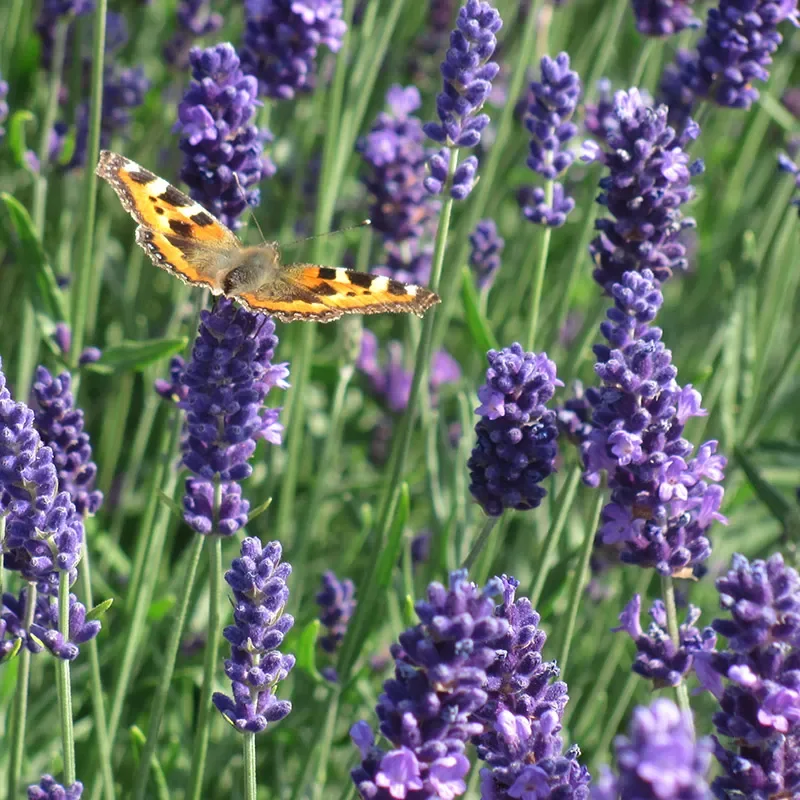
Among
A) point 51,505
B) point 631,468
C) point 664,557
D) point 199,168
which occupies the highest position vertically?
point 199,168

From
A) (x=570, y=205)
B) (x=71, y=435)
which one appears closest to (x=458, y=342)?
(x=570, y=205)

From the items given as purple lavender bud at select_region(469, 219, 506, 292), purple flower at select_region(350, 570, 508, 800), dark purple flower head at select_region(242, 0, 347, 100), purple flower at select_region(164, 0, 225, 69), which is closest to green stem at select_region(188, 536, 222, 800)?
purple flower at select_region(350, 570, 508, 800)

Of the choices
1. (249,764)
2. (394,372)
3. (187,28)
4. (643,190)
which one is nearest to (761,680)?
(249,764)

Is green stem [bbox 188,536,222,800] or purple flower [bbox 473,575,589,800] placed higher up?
purple flower [bbox 473,575,589,800]

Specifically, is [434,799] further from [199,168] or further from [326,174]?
[326,174]

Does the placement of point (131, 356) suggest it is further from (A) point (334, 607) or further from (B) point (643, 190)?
(B) point (643, 190)

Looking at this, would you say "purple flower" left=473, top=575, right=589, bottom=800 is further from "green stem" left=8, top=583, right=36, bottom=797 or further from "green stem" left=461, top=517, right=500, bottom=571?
"green stem" left=8, top=583, right=36, bottom=797
